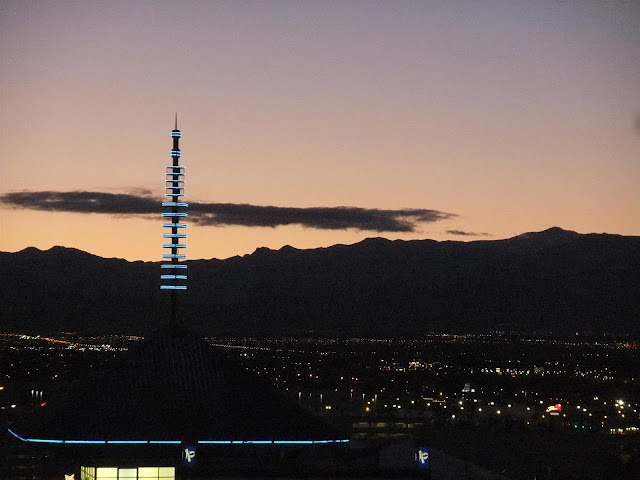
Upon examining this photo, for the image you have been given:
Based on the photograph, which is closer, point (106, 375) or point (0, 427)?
point (106, 375)

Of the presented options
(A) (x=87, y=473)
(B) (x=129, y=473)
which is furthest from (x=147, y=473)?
(A) (x=87, y=473)

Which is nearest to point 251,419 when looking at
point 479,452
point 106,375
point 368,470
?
point 106,375

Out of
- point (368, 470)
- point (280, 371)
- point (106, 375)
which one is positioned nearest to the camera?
point (368, 470)

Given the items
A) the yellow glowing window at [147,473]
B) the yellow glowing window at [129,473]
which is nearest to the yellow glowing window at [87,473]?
the yellow glowing window at [129,473]

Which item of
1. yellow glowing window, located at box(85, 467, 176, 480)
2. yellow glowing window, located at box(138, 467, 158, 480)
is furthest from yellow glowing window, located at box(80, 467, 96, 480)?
yellow glowing window, located at box(138, 467, 158, 480)

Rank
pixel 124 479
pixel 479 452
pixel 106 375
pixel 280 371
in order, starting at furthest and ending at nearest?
1. pixel 280 371
2. pixel 479 452
3. pixel 106 375
4. pixel 124 479

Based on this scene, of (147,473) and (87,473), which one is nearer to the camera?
(147,473)

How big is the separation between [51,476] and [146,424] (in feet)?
13.1

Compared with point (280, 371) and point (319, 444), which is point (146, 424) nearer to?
point (319, 444)

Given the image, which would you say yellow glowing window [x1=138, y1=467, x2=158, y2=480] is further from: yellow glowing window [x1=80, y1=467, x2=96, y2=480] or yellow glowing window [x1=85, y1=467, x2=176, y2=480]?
yellow glowing window [x1=80, y1=467, x2=96, y2=480]

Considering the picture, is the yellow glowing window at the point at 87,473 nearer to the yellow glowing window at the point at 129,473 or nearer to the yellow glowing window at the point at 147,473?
the yellow glowing window at the point at 129,473

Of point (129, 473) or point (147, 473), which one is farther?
point (129, 473)

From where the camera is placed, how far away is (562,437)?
111812 millimetres

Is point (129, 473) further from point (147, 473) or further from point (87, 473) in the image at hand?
point (87, 473)
